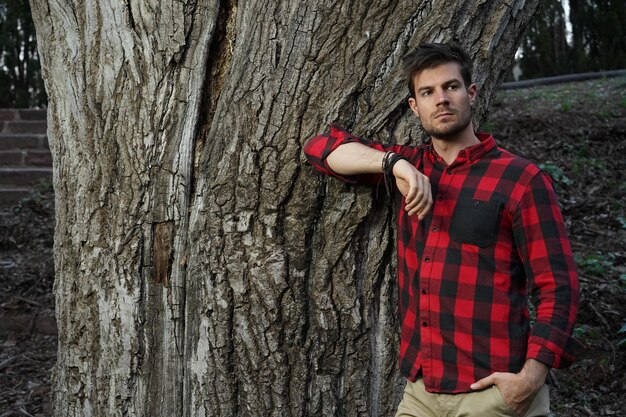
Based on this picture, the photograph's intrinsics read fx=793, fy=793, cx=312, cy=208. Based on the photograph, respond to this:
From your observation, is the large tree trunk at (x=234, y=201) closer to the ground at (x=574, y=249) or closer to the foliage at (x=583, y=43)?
the ground at (x=574, y=249)

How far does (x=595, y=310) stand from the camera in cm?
545

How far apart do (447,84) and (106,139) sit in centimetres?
150

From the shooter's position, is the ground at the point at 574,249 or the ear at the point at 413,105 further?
the ground at the point at 574,249

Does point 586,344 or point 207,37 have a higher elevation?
point 207,37

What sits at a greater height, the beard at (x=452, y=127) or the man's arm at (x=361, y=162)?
the beard at (x=452, y=127)

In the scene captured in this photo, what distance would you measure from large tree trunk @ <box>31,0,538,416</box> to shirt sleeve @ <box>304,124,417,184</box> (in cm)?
7

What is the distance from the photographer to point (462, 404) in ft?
8.87

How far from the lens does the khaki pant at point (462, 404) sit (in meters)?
2.62

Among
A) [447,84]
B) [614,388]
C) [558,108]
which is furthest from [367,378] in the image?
[558,108]

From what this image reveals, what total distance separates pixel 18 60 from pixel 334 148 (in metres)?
10.2

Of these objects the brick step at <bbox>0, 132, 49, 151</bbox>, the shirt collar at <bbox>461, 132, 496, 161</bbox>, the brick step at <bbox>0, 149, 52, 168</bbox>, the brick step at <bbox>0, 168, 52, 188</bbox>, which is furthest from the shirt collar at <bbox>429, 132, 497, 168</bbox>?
the brick step at <bbox>0, 132, 49, 151</bbox>

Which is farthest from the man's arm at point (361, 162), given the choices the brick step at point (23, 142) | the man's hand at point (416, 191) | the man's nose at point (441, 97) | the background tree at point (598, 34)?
the background tree at point (598, 34)

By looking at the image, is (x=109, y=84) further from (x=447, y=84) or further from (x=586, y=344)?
(x=586, y=344)

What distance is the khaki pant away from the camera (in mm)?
2623
